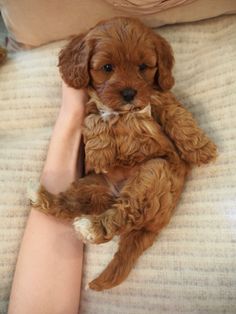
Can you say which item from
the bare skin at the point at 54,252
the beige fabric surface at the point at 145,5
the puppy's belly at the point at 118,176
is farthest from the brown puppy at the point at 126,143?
the beige fabric surface at the point at 145,5

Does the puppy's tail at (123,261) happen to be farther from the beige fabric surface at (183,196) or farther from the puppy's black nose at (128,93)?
the puppy's black nose at (128,93)

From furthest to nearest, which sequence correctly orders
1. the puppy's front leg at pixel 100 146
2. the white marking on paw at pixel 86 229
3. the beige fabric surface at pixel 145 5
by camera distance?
the beige fabric surface at pixel 145 5
the puppy's front leg at pixel 100 146
the white marking on paw at pixel 86 229

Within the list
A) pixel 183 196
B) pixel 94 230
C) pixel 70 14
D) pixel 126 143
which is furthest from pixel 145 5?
pixel 94 230

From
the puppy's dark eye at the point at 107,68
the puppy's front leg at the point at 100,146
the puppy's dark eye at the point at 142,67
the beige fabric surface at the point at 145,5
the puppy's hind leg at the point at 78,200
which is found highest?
the beige fabric surface at the point at 145,5

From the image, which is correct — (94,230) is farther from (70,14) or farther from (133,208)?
(70,14)

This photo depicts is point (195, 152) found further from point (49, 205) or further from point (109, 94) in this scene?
point (49, 205)

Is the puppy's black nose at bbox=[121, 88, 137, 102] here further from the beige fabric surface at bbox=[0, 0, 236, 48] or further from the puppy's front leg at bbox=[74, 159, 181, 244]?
the beige fabric surface at bbox=[0, 0, 236, 48]

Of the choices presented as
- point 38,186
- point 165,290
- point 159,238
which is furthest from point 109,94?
point 165,290
